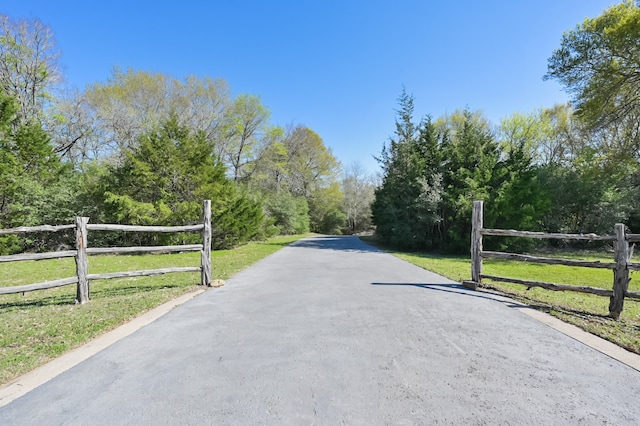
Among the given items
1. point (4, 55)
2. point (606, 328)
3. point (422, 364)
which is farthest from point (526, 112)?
point (4, 55)

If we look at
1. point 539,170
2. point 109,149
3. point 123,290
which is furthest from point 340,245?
point 109,149

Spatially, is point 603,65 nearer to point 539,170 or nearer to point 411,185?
point 539,170

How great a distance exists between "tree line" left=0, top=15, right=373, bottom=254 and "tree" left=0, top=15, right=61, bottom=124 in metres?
0.05

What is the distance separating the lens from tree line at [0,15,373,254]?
1605 cm

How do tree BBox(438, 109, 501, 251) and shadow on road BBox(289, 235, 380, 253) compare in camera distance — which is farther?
shadow on road BBox(289, 235, 380, 253)

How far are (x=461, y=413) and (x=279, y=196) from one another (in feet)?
100

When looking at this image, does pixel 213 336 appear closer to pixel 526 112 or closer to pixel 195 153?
pixel 195 153

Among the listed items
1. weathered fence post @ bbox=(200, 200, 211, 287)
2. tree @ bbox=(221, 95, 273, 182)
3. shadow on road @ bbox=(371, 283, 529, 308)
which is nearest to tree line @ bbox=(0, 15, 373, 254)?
tree @ bbox=(221, 95, 273, 182)

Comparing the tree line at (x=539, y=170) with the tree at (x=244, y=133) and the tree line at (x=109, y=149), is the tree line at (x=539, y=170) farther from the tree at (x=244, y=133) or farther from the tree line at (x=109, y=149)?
the tree at (x=244, y=133)

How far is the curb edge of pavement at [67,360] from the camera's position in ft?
8.73

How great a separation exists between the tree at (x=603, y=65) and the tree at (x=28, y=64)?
2833cm

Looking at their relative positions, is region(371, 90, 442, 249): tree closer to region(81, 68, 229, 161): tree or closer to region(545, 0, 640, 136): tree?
region(545, 0, 640, 136): tree

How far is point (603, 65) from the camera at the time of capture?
1443 centimetres

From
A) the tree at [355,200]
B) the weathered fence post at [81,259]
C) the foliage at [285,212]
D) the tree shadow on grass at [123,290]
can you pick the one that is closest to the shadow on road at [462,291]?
the tree shadow on grass at [123,290]
